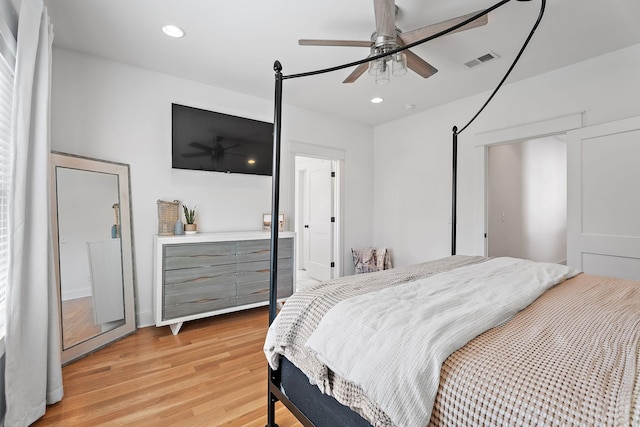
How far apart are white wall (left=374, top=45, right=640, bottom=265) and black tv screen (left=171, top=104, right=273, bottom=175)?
1.99m

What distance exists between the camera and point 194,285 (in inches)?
111

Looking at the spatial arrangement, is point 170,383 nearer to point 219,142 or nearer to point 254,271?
point 254,271

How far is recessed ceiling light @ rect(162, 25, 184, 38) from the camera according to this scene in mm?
2263

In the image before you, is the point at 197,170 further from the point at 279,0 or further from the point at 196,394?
the point at 196,394

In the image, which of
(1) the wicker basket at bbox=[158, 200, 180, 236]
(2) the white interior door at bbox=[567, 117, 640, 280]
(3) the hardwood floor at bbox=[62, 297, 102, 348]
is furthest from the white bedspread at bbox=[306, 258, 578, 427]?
(1) the wicker basket at bbox=[158, 200, 180, 236]

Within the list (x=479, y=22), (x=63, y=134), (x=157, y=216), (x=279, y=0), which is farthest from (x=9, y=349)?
(x=479, y=22)

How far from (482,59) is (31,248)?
3.64 m

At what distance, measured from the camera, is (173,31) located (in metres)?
2.31

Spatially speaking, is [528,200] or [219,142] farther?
[528,200]

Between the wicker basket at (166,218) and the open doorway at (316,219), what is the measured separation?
1.72m

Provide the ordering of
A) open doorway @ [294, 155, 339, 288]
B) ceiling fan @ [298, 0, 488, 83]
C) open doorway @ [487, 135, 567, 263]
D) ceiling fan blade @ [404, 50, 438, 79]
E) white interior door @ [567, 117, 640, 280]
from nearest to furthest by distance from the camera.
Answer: ceiling fan @ [298, 0, 488, 83]
ceiling fan blade @ [404, 50, 438, 79]
white interior door @ [567, 117, 640, 280]
open doorway @ [487, 135, 567, 263]
open doorway @ [294, 155, 339, 288]

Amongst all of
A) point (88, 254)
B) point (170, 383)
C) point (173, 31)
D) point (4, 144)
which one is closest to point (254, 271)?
point (170, 383)

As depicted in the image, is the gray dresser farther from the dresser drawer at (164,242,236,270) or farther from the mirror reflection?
the mirror reflection

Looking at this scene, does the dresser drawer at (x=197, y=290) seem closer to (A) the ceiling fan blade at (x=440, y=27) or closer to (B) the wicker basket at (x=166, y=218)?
(B) the wicker basket at (x=166, y=218)
